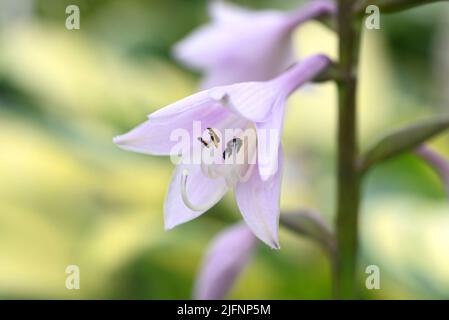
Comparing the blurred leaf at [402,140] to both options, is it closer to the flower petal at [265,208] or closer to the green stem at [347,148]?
the green stem at [347,148]

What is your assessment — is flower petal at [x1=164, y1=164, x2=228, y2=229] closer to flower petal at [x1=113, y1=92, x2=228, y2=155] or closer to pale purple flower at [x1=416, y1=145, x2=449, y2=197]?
flower petal at [x1=113, y1=92, x2=228, y2=155]

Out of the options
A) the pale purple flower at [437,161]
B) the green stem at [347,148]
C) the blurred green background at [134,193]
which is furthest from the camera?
the blurred green background at [134,193]

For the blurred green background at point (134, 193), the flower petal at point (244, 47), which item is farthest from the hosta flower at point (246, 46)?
the blurred green background at point (134, 193)

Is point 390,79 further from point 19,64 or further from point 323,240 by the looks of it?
point 323,240

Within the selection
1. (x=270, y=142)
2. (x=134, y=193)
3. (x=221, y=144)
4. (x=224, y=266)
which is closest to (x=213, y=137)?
(x=221, y=144)

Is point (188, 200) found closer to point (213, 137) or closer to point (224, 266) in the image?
point (213, 137)

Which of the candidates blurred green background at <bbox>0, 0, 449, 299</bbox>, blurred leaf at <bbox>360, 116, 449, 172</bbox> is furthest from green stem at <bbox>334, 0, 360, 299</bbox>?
blurred green background at <bbox>0, 0, 449, 299</bbox>

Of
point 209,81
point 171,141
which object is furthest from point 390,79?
point 171,141
